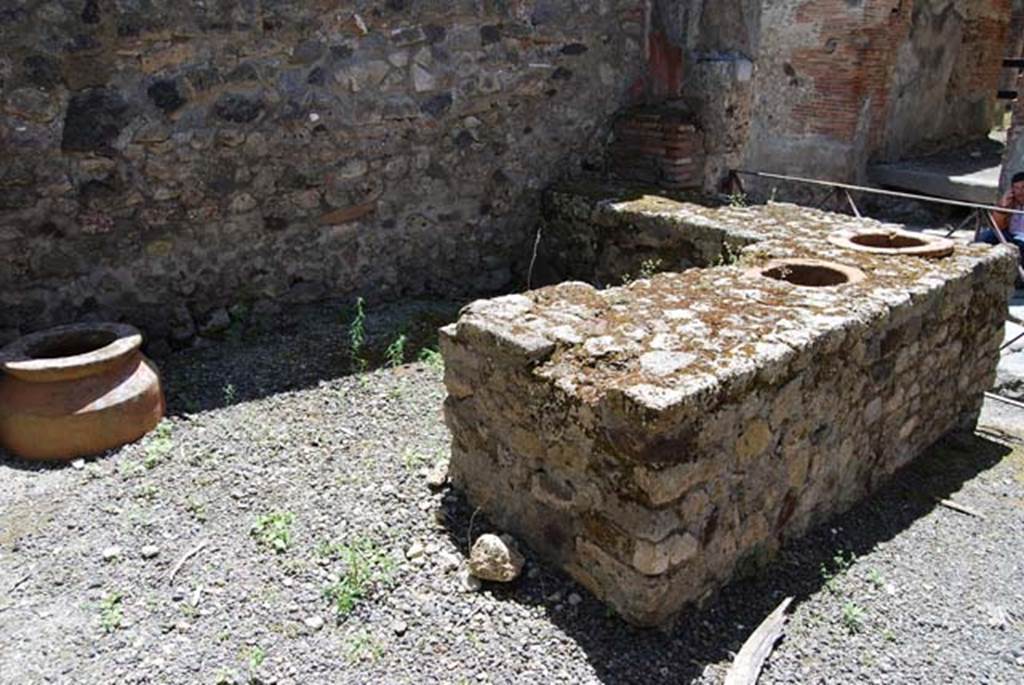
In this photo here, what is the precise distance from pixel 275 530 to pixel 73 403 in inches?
51.6

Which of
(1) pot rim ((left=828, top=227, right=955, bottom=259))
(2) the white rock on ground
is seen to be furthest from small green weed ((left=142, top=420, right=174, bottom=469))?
(1) pot rim ((left=828, top=227, right=955, bottom=259))

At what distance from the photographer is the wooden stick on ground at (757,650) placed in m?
2.80

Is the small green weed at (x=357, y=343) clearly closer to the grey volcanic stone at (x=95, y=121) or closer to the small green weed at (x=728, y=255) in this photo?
the grey volcanic stone at (x=95, y=121)

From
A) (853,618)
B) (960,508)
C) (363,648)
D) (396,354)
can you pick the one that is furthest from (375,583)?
(960,508)

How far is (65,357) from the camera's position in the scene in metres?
4.37

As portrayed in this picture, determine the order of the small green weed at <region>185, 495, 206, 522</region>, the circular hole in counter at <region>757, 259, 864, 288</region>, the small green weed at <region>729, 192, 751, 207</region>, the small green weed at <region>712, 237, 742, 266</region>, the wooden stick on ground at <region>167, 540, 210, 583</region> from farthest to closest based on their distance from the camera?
1. the small green weed at <region>729, 192, 751, 207</region>
2. the small green weed at <region>712, 237, 742, 266</region>
3. the circular hole in counter at <region>757, 259, 864, 288</region>
4. the small green weed at <region>185, 495, 206, 522</region>
5. the wooden stick on ground at <region>167, 540, 210, 583</region>

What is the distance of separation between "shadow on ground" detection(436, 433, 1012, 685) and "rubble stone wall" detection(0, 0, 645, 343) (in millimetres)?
2662

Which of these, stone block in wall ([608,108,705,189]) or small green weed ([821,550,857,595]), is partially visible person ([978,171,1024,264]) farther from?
small green weed ([821,550,857,595])

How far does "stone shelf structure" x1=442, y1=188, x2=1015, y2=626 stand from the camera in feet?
9.56

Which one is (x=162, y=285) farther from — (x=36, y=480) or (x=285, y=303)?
(x=36, y=480)

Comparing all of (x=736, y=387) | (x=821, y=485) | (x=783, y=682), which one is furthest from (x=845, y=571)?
(x=736, y=387)

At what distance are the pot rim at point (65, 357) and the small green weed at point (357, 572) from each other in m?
1.61

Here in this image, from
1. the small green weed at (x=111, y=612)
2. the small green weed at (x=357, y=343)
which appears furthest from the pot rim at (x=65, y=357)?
the small green weed at (x=111, y=612)

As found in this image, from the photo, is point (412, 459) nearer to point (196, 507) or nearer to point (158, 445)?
point (196, 507)
